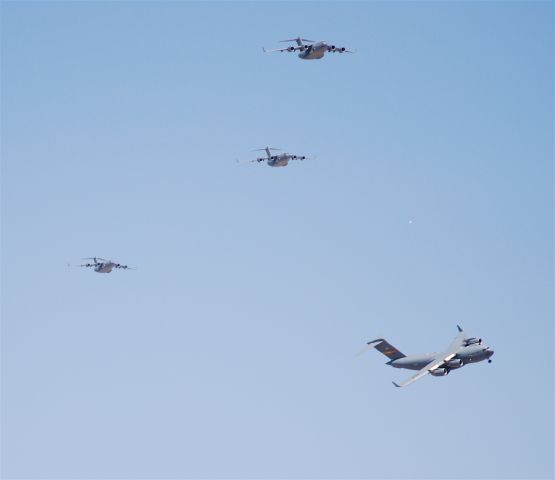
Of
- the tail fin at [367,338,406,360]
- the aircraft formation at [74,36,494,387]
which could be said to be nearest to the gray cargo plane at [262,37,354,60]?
the aircraft formation at [74,36,494,387]

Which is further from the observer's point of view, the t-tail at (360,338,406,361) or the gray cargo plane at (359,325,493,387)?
the t-tail at (360,338,406,361)

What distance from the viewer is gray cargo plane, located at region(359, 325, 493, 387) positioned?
155m

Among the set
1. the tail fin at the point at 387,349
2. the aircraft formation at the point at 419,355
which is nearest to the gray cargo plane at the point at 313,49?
the aircraft formation at the point at 419,355

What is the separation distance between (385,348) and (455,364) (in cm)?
2164

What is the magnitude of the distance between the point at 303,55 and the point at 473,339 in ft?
173

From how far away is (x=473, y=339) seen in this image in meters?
161

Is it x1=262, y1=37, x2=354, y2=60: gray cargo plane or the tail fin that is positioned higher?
x1=262, y1=37, x2=354, y2=60: gray cargo plane

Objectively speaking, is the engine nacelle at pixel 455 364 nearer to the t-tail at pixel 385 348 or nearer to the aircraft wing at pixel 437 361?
the aircraft wing at pixel 437 361

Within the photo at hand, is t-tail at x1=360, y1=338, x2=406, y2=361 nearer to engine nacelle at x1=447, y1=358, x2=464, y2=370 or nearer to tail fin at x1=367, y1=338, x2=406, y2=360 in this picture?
tail fin at x1=367, y1=338, x2=406, y2=360

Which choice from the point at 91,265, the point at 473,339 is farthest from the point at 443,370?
the point at 91,265

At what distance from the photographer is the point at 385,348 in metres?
175

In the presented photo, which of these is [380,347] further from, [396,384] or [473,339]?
[396,384]

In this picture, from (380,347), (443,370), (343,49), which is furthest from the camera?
(380,347)

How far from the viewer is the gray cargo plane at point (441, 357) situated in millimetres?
154750
